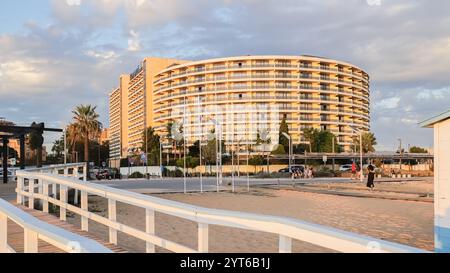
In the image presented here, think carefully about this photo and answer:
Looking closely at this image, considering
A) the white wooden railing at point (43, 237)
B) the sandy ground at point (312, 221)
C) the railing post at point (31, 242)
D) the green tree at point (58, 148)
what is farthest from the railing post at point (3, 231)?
the green tree at point (58, 148)

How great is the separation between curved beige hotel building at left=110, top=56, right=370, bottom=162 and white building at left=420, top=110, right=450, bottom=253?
9154 centimetres

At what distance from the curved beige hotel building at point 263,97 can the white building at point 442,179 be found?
91.5 m

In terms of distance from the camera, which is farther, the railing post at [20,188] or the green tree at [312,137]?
the green tree at [312,137]

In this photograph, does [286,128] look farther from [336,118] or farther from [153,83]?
[153,83]

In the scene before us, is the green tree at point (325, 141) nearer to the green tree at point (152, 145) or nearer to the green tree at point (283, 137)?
the green tree at point (283, 137)

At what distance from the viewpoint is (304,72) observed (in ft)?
357

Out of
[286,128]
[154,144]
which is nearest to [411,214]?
[286,128]

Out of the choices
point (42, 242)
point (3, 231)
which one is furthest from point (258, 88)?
point (3, 231)

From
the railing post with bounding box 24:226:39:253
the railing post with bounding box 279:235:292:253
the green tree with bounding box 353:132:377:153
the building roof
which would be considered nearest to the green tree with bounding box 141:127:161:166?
the green tree with bounding box 353:132:377:153

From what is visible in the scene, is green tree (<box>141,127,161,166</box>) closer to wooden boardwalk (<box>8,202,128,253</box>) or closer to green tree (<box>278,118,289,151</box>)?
green tree (<box>278,118,289,151</box>)

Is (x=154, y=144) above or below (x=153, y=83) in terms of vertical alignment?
below

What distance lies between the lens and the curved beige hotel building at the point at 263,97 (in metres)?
106

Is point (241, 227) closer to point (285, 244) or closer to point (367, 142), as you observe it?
point (285, 244)
